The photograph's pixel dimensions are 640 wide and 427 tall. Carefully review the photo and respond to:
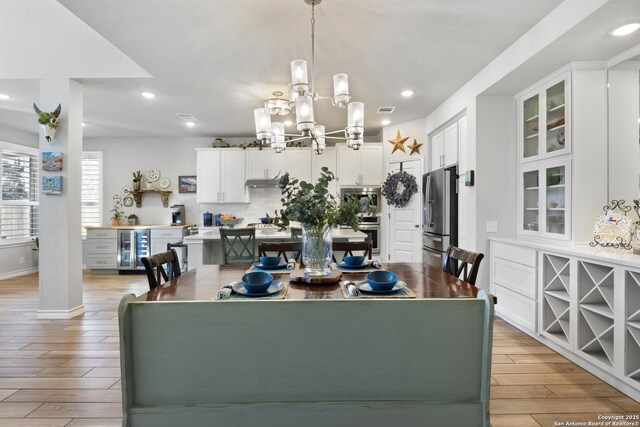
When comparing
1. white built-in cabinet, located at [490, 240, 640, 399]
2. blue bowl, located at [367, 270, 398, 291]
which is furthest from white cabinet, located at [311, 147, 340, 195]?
blue bowl, located at [367, 270, 398, 291]

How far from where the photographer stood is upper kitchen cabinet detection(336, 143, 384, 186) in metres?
6.35

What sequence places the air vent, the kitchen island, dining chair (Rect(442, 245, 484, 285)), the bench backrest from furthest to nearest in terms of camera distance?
the air vent < the kitchen island < dining chair (Rect(442, 245, 484, 285)) < the bench backrest

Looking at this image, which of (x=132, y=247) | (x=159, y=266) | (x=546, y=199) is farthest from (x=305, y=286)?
(x=132, y=247)

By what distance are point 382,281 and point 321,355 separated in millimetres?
721

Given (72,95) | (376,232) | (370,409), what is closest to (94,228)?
(72,95)

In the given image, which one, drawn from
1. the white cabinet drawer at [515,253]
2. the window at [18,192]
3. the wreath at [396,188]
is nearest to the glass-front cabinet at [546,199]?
the white cabinet drawer at [515,253]

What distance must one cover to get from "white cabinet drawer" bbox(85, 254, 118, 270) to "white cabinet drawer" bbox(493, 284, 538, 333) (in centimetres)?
606

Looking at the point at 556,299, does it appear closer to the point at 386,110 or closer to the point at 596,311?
the point at 596,311

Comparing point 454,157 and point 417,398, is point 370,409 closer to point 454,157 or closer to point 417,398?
point 417,398

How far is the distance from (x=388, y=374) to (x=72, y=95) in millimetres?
4228

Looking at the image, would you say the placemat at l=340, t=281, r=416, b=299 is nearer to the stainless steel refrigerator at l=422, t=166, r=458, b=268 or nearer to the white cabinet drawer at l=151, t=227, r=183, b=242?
the stainless steel refrigerator at l=422, t=166, r=458, b=268

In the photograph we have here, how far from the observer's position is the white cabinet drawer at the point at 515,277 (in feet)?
10.4

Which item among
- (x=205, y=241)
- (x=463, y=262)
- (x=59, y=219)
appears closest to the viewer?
(x=463, y=262)

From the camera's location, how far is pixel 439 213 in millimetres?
4777
